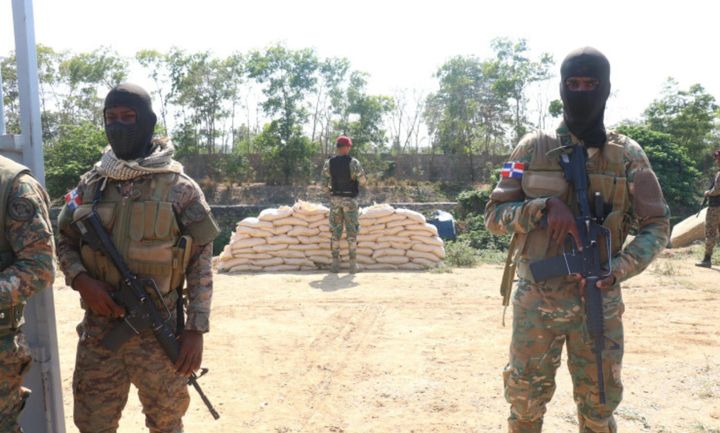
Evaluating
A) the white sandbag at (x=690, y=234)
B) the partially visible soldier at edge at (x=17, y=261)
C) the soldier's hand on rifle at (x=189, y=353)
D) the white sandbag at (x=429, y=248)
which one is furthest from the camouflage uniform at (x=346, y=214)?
the white sandbag at (x=690, y=234)

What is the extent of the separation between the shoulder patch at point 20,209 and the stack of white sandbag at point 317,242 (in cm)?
651

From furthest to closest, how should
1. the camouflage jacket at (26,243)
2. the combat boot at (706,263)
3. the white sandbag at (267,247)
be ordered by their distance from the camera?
the combat boot at (706,263), the white sandbag at (267,247), the camouflage jacket at (26,243)

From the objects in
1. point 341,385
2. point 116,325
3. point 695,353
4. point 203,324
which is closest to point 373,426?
point 341,385

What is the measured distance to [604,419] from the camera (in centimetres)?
224

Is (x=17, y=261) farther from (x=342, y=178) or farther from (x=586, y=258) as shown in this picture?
(x=342, y=178)

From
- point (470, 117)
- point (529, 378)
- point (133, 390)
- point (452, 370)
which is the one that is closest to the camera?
point (529, 378)

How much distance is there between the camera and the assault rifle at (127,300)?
6.92 ft

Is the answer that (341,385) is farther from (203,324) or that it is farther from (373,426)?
(203,324)

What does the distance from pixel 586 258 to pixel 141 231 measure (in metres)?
1.70

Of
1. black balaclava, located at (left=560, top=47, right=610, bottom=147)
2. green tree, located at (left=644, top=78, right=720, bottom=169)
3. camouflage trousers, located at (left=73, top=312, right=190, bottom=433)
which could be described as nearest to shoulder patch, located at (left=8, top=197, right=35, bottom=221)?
camouflage trousers, located at (left=73, top=312, right=190, bottom=433)

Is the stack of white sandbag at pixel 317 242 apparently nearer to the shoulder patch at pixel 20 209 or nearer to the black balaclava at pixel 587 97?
the black balaclava at pixel 587 97

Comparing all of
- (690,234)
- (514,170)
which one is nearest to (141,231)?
(514,170)

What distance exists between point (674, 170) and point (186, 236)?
60.3 ft

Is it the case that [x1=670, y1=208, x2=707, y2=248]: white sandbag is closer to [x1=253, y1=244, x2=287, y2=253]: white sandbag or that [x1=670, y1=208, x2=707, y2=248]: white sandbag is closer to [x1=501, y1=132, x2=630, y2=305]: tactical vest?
[x1=253, y1=244, x2=287, y2=253]: white sandbag
